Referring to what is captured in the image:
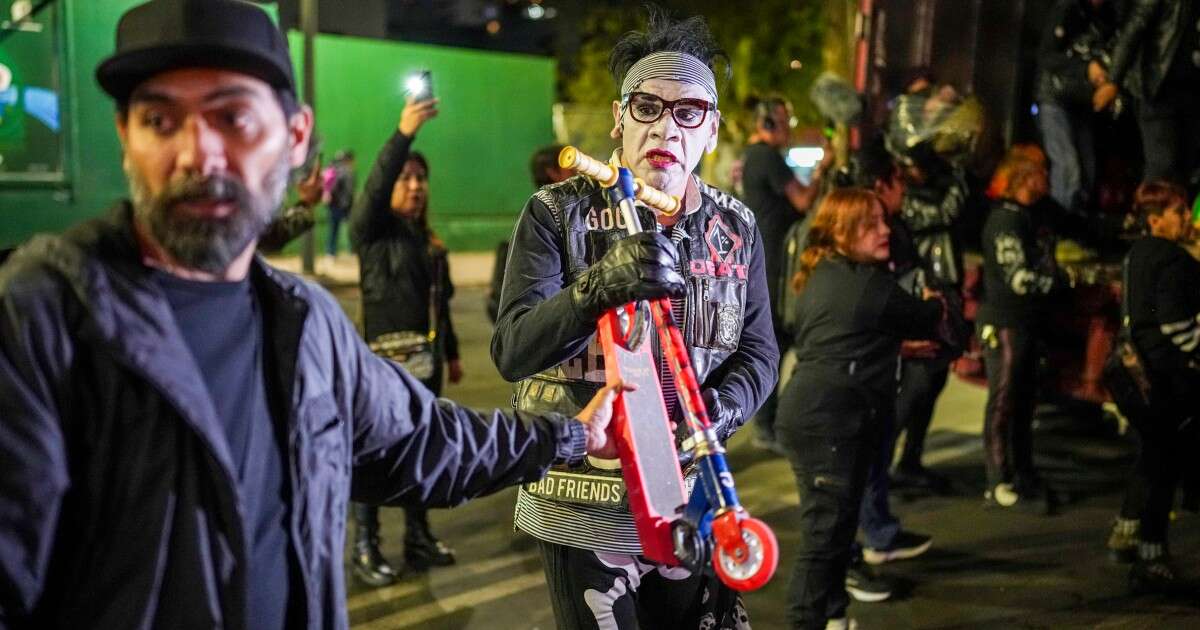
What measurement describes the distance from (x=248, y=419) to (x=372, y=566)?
3538 millimetres

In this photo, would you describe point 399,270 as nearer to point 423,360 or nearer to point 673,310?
point 423,360

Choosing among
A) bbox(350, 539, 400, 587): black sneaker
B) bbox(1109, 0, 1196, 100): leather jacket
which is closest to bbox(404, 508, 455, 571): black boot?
bbox(350, 539, 400, 587): black sneaker

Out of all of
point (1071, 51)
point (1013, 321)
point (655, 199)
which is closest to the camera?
point (655, 199)

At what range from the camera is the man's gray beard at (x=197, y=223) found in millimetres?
1597

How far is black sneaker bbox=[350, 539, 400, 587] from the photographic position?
5.02 metres

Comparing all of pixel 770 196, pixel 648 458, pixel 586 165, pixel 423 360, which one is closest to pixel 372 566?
pixel 423 360

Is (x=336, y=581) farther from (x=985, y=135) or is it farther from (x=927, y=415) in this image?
(x=985, y=135)

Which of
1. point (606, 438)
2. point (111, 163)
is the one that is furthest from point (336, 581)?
point (111, 163)

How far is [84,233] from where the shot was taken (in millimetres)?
1588

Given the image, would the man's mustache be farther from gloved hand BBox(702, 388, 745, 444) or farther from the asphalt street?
the asphalt street

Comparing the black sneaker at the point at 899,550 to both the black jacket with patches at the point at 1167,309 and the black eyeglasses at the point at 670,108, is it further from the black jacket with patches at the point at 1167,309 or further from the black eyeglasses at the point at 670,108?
the black eyeglasses at the point at 670,108

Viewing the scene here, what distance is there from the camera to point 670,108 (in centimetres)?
278

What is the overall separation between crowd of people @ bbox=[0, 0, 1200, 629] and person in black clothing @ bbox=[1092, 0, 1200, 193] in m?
1.40

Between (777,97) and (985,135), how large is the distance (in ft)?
5.59
